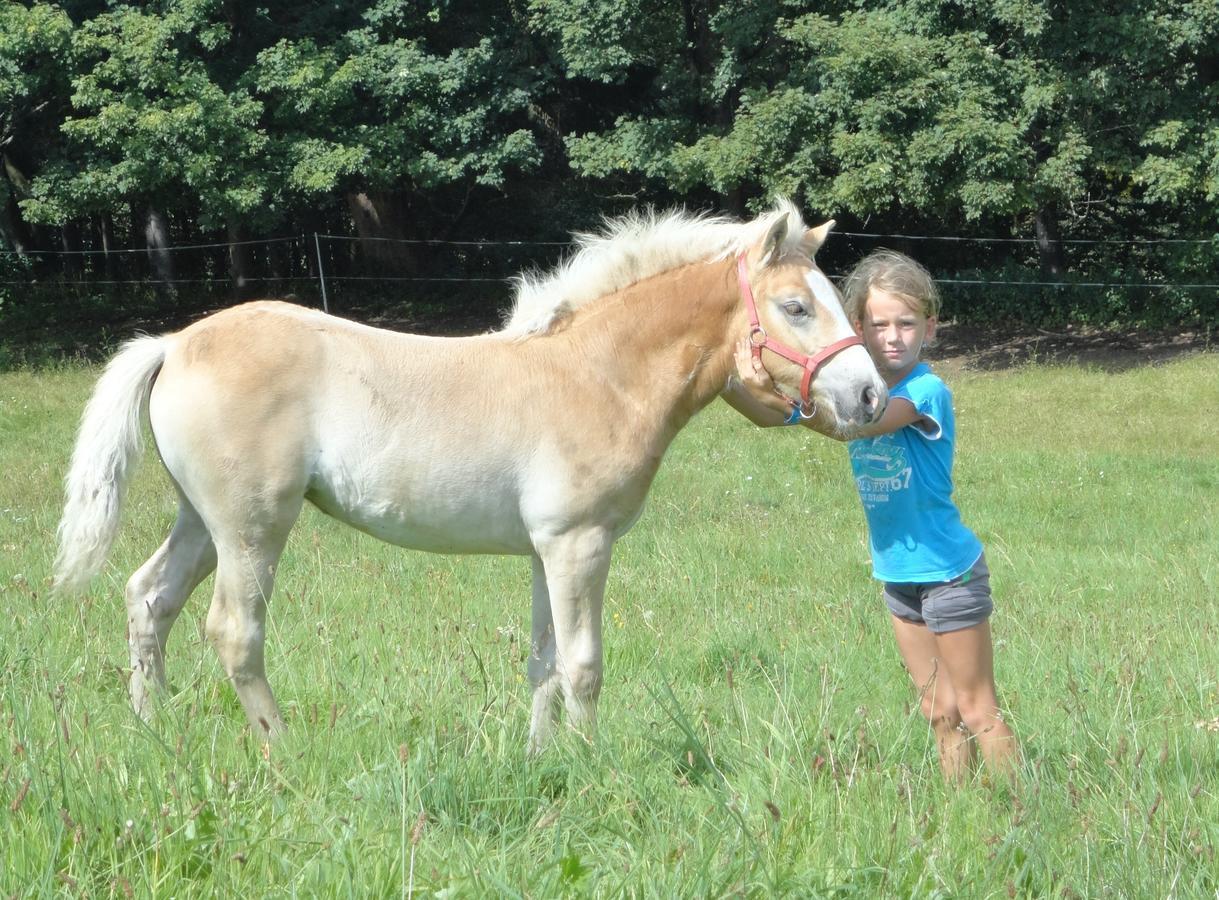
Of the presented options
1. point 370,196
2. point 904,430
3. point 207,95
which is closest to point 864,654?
point 904,430

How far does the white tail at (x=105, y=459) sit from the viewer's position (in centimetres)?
398

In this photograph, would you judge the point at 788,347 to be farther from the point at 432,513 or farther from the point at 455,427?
the point at 432,513

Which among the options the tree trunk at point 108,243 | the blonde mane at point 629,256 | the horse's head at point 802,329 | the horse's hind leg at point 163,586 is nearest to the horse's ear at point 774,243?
the horse's head at point 802,329

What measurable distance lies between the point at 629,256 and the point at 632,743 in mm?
1731

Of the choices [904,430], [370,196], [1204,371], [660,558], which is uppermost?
[904,430]

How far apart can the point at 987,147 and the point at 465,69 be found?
9.06 metres

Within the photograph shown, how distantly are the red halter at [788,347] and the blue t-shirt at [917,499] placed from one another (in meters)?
0.23

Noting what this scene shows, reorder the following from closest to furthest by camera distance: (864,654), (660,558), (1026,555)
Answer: (864,654) < (660,558) < (1026,555)

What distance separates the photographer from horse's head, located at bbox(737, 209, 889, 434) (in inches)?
148

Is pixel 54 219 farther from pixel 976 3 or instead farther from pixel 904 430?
pixel 904 430

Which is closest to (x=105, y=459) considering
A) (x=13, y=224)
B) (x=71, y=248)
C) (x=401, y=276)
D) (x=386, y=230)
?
(x=401, y=276)

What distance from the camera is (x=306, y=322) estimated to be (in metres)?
3.96

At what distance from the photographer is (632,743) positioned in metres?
3.49

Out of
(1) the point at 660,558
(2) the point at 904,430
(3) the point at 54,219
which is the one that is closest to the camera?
(2) the point at 904,430
